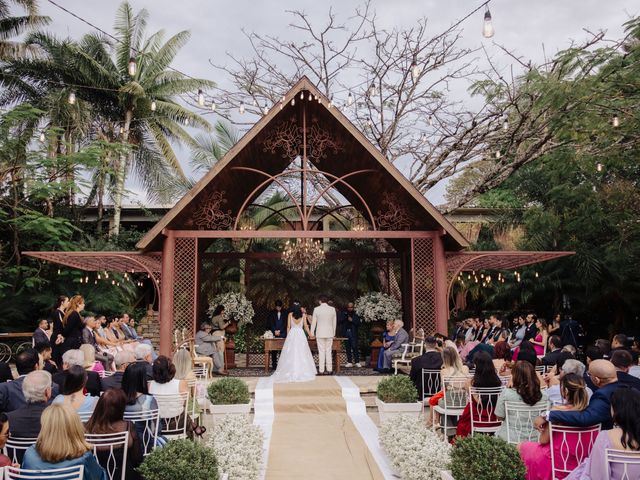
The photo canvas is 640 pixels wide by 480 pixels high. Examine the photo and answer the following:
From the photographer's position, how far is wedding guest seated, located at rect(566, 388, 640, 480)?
3.73 meters

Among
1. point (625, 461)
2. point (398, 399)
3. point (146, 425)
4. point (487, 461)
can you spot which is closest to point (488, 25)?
point (398, 399)

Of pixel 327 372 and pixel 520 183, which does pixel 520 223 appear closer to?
pixel 520 183

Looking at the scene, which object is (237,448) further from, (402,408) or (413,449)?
(402,408)

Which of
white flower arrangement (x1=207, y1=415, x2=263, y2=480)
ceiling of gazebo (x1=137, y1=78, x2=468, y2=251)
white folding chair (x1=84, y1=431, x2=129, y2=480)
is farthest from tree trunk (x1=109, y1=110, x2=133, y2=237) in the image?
white folding chair (x1=84, y1=431, x2=129, y2=480)

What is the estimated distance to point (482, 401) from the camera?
6.58m

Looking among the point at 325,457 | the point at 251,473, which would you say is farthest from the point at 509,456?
the point at 325,457

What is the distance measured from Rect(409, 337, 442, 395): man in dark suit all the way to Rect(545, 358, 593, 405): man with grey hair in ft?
5.62

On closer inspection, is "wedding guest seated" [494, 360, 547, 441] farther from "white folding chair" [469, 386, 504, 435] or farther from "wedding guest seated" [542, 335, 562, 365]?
"wedding guest seated" [542, 335, 562, 365]

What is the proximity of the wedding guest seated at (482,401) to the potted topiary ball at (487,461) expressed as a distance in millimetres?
1610

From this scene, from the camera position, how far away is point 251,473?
5.82 meters

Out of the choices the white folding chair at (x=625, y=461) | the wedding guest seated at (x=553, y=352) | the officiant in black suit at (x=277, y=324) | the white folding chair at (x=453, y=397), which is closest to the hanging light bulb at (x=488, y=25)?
the white folding chair at (x=453, y=397)

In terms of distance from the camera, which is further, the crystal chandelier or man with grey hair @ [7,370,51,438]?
the crystal chandelier

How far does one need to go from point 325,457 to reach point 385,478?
3.71 ft

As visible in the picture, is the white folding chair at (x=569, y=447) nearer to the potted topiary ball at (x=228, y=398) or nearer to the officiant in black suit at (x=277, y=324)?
the potted topiary ball at (x=228, y=398)
